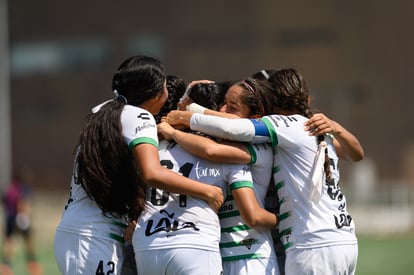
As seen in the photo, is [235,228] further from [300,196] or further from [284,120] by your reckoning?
[284,120]

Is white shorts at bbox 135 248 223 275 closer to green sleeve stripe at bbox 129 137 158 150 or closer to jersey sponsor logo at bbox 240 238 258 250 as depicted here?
jersey sponsor logo at bbox 240 238 258 250

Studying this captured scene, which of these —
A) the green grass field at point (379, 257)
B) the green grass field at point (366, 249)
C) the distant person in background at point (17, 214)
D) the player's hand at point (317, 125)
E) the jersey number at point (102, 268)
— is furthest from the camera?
the distant person in background at point (17, 214)

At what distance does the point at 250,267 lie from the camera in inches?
207

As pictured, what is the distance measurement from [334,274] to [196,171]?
2.98 ft

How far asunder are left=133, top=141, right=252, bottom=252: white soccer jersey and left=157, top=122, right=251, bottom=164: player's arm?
51 mm

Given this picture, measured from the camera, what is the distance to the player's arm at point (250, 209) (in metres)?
5.16

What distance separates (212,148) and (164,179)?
33 cm

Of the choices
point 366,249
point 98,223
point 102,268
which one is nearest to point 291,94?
point 98,223

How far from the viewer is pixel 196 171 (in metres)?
5.27

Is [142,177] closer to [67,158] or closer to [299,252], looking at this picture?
[299,252]

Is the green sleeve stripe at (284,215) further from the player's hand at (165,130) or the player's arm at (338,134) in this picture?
the player's hand at (165,130)

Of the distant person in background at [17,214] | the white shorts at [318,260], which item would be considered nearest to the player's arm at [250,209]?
Answer: the white shorts at [318,260]

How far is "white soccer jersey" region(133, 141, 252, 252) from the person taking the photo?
16.8 feet

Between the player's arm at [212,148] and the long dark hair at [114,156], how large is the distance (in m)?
0.29
